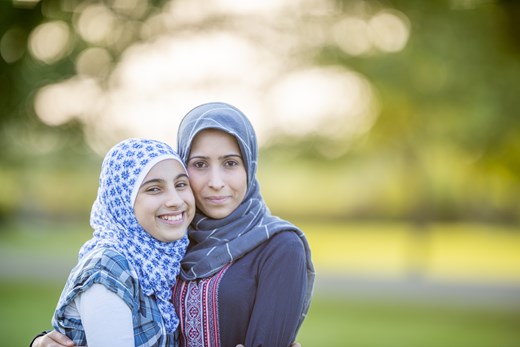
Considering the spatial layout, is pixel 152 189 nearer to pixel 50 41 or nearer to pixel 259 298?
pixel 259 298

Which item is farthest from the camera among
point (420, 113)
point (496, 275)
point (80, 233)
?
point (80, 233)

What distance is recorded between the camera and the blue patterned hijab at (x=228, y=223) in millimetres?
3021

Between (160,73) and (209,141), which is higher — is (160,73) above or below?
above

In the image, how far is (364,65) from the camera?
11602mm

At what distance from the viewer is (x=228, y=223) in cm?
315

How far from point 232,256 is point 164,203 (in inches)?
15.6

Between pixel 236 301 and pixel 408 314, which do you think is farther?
pixel 408 314

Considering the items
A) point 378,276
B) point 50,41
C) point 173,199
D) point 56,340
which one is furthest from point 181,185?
point 378,276

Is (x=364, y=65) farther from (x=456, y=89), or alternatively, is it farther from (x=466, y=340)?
(x=466, y=340)

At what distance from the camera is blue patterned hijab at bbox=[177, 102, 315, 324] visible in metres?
3.02

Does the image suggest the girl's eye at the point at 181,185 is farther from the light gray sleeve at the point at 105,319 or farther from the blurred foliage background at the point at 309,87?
the blurred foliage background at the point at 309,87

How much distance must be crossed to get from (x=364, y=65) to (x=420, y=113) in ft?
4.61

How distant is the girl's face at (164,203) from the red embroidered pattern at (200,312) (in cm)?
25

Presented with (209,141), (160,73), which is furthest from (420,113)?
(209,141)
